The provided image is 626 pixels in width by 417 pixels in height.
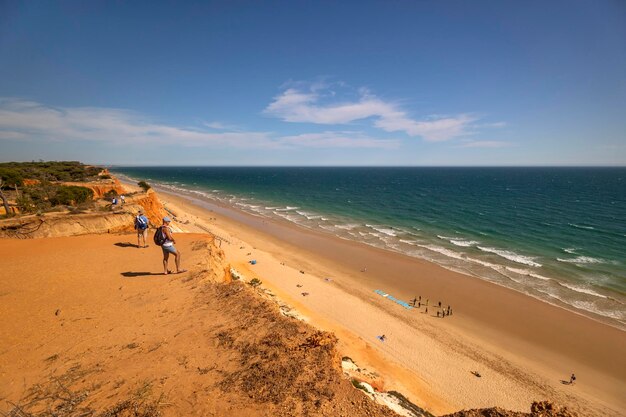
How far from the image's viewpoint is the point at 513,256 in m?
30.2

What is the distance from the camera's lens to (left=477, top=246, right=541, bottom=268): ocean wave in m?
28.3

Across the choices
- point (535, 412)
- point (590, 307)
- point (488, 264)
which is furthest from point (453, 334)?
point (535, 412)

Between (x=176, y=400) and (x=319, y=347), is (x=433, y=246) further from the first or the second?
(x=176, y=400)

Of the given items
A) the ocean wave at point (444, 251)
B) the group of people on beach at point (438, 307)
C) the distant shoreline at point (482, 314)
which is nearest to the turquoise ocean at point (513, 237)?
the ocean wave at point (444, 251)

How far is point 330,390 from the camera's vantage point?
18.3ft

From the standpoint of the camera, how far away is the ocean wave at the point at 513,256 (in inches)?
1113

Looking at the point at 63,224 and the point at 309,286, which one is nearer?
the point at 63,224

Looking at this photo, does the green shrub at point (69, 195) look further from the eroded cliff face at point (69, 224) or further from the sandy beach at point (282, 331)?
the sandy beach at point (282, 331)

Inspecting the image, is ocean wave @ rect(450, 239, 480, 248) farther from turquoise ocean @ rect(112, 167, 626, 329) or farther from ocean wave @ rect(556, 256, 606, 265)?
ocean wave @ rect(556, 256, 606, 265)

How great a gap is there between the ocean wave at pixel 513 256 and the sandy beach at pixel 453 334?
7688 millimetres

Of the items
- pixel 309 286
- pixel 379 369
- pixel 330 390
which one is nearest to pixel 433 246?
pixel 309 286

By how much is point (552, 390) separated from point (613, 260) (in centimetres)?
2372

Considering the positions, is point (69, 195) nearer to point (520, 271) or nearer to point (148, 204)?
point (148, 204)

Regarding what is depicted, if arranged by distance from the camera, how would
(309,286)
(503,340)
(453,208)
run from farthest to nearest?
(453,208)
(309,286)
(503,340)
